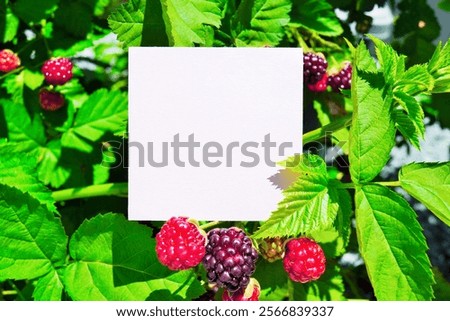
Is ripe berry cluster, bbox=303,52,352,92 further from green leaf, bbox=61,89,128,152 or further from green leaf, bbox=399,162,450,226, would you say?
green leaf, bbox=61,89,128,152

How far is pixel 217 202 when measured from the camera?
3.11 ft

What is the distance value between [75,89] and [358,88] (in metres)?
0.77

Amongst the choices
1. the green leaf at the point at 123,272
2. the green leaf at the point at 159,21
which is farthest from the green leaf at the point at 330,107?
the green leaf at the point at 123,272

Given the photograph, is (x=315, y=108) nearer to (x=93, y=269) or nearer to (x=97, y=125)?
(x=97, y=125)

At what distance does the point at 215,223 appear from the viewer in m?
0.95

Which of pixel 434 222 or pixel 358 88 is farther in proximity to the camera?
pixel 434 222

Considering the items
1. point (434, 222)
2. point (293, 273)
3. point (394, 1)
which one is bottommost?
point (434, 222)

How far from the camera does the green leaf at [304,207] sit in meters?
0.84

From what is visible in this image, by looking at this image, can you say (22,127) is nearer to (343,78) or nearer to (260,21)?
(260,21)

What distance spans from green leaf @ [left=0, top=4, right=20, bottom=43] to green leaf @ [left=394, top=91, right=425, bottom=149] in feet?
2.77

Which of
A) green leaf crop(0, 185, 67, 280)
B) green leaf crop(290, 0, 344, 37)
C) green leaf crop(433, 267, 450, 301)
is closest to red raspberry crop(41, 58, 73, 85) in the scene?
green leaf crop(0, 185, 67, 280)

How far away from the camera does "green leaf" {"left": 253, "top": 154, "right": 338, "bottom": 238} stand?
2.76ft

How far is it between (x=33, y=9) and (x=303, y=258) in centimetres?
79
